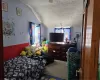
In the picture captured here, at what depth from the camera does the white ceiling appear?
11.1ft

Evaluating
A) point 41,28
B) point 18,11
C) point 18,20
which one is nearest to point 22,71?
point 18,20

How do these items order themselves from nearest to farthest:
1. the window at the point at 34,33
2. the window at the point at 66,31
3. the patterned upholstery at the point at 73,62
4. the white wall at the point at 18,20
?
the patterned upholstery at the point at 73,62, the white wall at the point at 18,20, the window at the point at 34,33, the window at the point at 66,31

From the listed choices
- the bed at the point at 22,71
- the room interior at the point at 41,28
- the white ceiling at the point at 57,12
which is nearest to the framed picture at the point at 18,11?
the room interior at the point at 41,28

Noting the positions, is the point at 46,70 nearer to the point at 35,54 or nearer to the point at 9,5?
the point at 35,54

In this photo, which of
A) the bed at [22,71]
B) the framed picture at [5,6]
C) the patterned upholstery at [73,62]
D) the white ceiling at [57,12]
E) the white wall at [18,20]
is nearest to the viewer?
the patterned upholstery at [73,62]

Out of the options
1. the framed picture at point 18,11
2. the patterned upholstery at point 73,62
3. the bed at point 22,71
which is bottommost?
the bed at point 22,71

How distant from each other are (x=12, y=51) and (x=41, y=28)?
2.11m

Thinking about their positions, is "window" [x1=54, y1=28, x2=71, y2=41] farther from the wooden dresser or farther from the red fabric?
the red fabric

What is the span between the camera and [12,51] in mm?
3340

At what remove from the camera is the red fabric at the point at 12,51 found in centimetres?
312

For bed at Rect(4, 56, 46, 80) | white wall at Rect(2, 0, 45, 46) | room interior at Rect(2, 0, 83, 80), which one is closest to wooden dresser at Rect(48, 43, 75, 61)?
room interior at Rect(2, 0, 83, 80)

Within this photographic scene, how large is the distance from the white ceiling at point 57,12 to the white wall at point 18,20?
257mm

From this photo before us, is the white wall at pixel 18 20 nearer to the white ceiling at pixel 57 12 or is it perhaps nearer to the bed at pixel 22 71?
the white ceiling at pixel 57 12

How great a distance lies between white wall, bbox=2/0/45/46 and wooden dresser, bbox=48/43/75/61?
128cm
